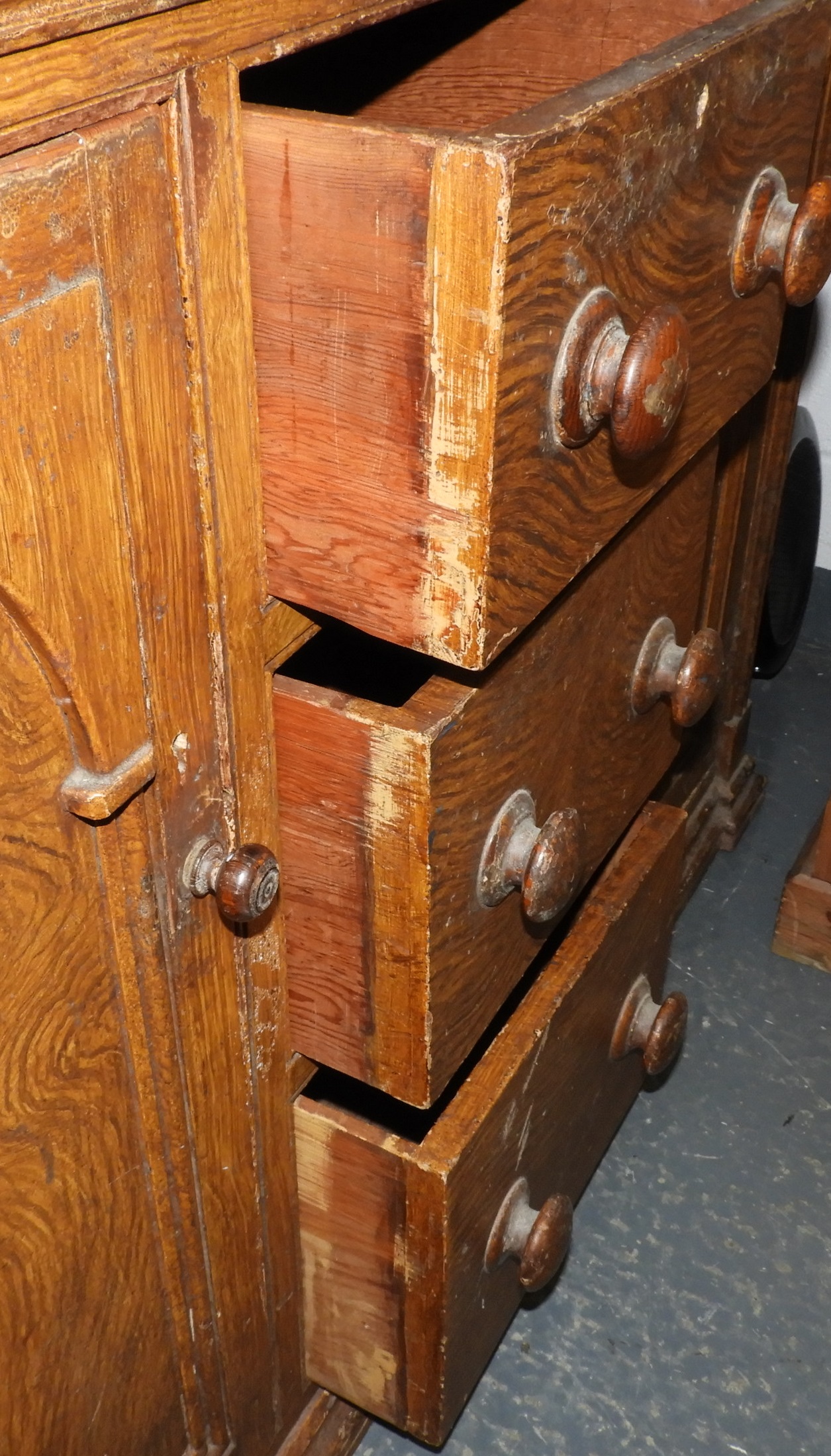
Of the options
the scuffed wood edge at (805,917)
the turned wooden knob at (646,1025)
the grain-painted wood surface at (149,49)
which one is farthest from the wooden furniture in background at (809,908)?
the grain-painted wood surface at (149,49)

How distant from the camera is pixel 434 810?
0.64 metres

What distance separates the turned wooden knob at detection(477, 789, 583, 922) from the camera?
28.2 inches

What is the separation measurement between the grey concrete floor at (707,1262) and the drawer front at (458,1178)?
0.48 feet

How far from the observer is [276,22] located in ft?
1.63

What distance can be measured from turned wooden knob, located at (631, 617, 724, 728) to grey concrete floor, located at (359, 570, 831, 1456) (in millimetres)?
533

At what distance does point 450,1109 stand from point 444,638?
35cm

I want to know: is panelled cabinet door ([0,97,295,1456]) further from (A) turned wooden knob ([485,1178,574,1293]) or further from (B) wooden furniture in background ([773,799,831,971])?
(B) wooden furniture in background ([773,799,831,971])

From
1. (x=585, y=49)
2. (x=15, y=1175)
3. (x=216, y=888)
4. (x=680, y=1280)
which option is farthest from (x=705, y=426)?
(x=680, y=1280)

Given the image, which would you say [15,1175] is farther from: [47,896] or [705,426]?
[705,426]

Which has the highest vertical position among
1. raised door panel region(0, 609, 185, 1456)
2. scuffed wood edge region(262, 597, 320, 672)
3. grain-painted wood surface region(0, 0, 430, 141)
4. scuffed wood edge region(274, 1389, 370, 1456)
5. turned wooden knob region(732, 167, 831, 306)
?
grain-painted wood surface region(0, 0, 430, 141)

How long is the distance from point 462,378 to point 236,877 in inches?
9.6

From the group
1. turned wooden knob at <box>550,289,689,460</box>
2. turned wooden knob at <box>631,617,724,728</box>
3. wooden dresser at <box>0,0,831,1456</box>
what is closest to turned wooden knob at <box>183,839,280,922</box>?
wooden dresser at <box>0,0,831,1456</box>

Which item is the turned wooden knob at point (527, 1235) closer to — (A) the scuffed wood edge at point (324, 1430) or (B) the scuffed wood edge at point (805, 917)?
(A) the scuffed wood edge at point (324, 1430)

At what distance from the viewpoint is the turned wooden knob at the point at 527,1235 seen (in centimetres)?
89
